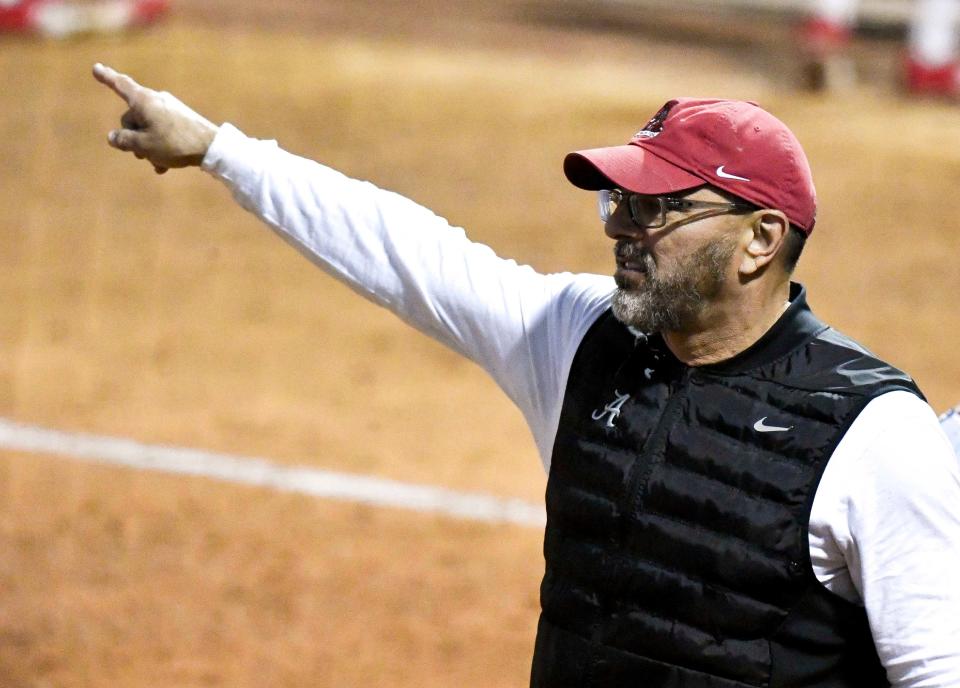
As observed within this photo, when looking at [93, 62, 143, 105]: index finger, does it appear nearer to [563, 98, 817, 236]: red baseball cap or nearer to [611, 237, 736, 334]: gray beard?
[563, 98, 817, 236]: red baseball cap

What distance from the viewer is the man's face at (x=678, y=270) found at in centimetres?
265

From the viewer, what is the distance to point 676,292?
267cm

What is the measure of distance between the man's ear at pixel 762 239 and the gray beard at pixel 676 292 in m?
0.04

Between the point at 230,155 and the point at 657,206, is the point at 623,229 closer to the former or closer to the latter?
the point at 657,206

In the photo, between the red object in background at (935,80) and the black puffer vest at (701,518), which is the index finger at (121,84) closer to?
the black puffer vest at (701,518)

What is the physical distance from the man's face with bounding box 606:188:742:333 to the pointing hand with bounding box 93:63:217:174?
87cm

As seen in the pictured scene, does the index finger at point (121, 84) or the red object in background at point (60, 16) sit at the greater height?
the red object in background at point (60, 16)

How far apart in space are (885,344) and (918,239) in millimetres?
2000

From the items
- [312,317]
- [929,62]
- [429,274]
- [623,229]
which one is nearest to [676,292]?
[623,229]

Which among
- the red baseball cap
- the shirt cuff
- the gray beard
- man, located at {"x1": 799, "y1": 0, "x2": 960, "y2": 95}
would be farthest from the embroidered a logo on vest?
man, located at {"x1": 799, "y1": 0, "x2": 960, "y2": 95}

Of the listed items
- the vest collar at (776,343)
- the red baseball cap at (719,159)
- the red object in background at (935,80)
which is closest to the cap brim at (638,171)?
the red baseball cap at (719,159)

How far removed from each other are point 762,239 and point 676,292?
0.19 metres

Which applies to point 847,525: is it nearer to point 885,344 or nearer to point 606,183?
point 606,183

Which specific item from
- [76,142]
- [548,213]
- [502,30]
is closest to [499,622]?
[548,213]
